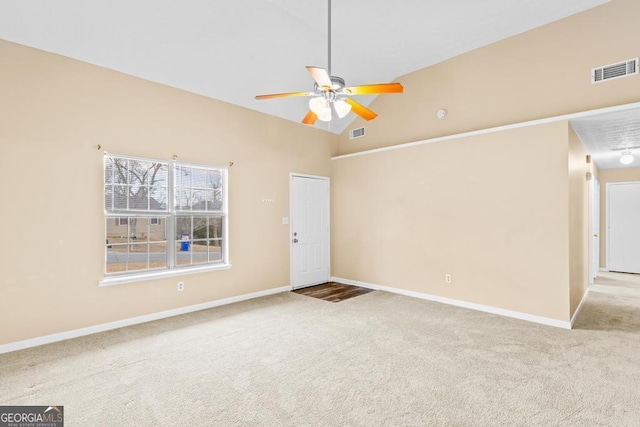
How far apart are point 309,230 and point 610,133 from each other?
15.6 feet

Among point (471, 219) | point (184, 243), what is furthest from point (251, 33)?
point (471, 219)

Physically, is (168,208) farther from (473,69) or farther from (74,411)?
(473,69)

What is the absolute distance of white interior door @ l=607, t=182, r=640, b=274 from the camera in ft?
22.8

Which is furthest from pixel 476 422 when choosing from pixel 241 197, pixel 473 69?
pixel 473 69

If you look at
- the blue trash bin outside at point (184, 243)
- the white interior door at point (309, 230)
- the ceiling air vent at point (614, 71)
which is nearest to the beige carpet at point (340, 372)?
the blue trash bin outside at point (184, 243)

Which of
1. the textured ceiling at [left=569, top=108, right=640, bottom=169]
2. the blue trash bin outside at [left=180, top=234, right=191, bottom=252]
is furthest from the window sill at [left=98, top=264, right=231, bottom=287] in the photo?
the textured ceiling at [left=569, top=108, right=640, bottom=169]

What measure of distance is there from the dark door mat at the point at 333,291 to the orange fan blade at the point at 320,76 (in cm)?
348

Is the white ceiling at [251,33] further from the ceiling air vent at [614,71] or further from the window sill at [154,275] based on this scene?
the window sill at [154,275]

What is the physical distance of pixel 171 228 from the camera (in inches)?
171

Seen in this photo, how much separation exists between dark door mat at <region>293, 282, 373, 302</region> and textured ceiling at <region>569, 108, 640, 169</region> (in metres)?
3.87

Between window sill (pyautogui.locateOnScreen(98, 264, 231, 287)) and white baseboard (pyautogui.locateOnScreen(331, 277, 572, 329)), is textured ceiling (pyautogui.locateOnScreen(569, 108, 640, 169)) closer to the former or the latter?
white baseboard (pyautogui.locateOnScreen(331, 277, 572, 329))

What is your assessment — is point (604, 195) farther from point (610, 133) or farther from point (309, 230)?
point (309, 230)

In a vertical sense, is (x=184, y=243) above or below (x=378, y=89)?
below

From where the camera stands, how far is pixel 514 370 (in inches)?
109
